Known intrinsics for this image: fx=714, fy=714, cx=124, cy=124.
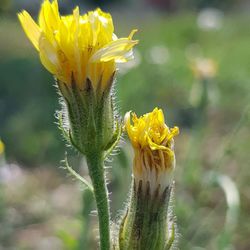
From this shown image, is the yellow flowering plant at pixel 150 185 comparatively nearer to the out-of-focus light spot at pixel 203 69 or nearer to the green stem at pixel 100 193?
the green stem at pixel 100 193

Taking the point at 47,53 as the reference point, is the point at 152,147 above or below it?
below

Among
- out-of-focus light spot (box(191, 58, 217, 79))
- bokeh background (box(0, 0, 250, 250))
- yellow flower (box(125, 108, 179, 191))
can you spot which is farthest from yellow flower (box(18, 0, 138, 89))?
out-of-focus light spot (box(191, 58, 217, 79))

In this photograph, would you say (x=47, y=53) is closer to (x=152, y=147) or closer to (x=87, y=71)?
(x=87, y=71)

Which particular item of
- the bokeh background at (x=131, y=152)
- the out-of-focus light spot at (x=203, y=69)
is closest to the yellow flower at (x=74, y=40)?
the bokeh background at (x=131, y=152)

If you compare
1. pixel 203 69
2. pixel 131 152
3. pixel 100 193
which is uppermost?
pixel 203 69

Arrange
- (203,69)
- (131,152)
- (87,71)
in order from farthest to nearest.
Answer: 1. (203,69)
2. (131,152)
3. (87,71)

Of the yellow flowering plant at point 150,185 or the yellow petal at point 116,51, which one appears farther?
the yellow flowering plant at point 150,185

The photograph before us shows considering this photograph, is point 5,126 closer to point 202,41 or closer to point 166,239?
point 166,239

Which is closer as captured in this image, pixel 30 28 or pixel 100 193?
pixel 30 28

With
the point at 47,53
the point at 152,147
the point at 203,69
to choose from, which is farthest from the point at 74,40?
the point at 203,69
